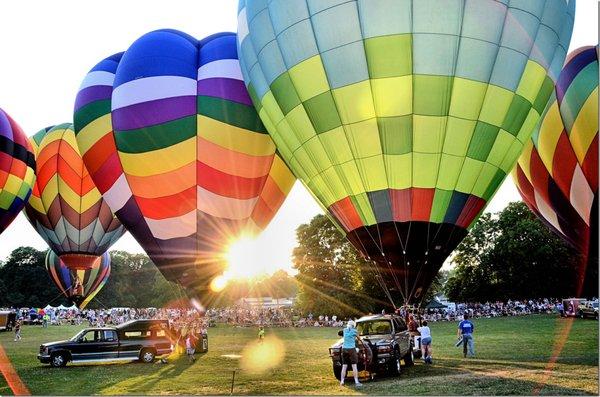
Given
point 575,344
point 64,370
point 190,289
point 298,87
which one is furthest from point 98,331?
point 575,344

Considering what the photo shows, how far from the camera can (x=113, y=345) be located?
47.0 feet

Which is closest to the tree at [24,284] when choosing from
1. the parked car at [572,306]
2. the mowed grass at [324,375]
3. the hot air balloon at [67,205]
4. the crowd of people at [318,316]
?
the crowd of people at [318,316]

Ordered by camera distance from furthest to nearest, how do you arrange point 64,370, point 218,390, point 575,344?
1. point 575,344
2. point 64,370
3. point 218,390

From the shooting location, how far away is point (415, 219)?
1002 cm

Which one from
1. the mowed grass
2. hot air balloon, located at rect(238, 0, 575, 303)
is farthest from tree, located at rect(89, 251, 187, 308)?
hot air balloon, located at rect(238, 0, 575, 303)

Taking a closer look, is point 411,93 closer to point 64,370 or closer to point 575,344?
point 575,344

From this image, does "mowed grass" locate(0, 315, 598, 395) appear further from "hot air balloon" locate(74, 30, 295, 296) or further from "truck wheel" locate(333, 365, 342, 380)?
"hot air balloon" locate(74, 30, 295, 296)

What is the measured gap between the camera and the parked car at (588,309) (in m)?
24.8

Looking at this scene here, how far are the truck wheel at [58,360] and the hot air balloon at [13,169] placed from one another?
678cm

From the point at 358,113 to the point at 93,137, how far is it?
782 cm

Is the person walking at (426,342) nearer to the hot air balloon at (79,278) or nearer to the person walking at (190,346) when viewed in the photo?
the person walking at (190,346)

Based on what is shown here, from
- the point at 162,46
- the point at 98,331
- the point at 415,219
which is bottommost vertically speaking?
the point at 98,331

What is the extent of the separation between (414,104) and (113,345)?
31.5ft

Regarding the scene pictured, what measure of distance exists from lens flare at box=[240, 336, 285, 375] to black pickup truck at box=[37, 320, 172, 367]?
230 centimetres
